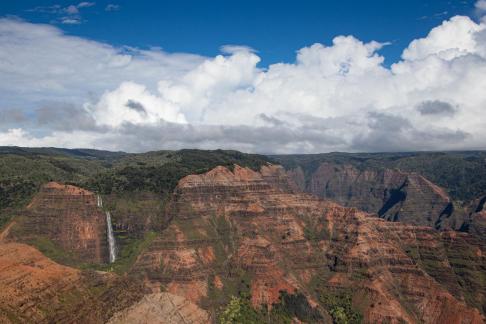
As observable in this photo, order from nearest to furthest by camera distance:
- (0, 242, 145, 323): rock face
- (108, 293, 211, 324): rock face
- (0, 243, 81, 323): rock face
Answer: (0, 243, 81, 323): rock face
(0, 242, 145, 323): rock face
(108, 293, 211, 324): rock face

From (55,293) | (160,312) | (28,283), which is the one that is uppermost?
(28,283)

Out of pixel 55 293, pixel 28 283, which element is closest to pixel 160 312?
pixel 55 293

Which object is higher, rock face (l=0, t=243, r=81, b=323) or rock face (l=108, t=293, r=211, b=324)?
rock face (l=0, t=243, r=81, b=323)

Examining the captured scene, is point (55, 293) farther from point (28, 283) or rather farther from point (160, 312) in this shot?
point (160, 312)

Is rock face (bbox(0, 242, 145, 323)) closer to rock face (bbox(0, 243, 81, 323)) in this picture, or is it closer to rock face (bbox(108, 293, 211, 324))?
rock face (bbox(0, 243, 81, 323))

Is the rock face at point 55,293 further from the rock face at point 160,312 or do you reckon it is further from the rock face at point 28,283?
the rock face at point 160,312

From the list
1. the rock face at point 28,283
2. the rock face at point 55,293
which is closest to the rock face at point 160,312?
the rock face at point 55,293

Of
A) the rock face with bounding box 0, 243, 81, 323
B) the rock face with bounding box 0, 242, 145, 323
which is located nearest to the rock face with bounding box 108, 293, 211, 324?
the rock face with bounding box 0, 242, 145, 323

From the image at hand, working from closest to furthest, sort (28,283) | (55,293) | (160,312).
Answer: (28,283) < (55,293) < (160,312)

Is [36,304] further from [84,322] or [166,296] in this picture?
[166,296]
